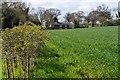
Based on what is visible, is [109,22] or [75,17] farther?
[75,17]

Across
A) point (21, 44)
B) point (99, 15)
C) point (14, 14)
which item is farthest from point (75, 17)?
point (21, 44)

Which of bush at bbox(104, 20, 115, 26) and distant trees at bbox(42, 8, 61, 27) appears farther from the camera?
distant trees at bbox(42, 8, 61, 27)

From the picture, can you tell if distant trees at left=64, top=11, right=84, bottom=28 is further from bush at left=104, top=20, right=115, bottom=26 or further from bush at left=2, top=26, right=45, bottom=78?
bush at left=2, top=26, right=45, bottom=78

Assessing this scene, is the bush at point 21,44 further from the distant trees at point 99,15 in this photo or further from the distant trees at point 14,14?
the distant trees at point 99,15

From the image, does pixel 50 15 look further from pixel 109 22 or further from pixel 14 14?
pixel 14 14

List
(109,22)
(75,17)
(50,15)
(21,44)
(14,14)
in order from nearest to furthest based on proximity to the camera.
Answer: (21,44) → (14,14) → (109,22) → (50,15) → (75,17)

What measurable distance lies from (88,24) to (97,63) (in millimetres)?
84782

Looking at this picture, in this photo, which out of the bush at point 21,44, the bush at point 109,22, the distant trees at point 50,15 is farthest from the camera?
the distant trees at point 50,15

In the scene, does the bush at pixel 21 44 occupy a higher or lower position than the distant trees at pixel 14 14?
lower

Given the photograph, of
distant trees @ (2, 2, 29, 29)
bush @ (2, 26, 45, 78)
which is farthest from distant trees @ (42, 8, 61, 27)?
bush @ (2, 26, 45, 78)

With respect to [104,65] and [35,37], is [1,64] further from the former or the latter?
[104,65]

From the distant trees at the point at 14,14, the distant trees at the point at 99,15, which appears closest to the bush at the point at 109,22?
the distant trees at the point at 99,15

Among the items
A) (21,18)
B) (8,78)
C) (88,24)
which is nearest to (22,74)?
(8,78)

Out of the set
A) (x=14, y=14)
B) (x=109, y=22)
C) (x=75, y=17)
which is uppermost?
(x=14, y=14)
